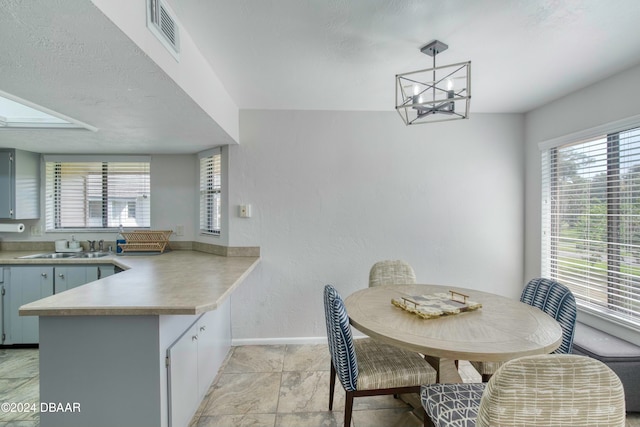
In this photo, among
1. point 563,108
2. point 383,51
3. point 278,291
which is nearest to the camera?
point 383,51

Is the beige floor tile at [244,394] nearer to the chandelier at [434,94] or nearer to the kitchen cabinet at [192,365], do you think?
the kitchen cabinet at [192,365]

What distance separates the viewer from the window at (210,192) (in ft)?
10.1

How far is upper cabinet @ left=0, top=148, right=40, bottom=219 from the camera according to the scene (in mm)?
2986

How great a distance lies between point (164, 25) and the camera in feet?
4.39

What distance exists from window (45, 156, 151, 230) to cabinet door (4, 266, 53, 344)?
690mm

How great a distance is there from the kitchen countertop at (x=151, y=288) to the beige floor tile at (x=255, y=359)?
2.97 feet

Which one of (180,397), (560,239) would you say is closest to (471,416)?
(180,397)

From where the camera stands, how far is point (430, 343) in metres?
1.32

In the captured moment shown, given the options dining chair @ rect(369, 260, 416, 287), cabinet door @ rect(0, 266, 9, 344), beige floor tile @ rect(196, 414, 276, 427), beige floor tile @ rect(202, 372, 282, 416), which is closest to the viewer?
beige floor tile @ rect(196, 414, 276, 427)

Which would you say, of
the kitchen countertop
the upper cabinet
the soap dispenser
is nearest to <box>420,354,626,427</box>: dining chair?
the kitchen countertop

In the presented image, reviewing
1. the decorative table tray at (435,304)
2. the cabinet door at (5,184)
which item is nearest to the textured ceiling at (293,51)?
the cabinet door at (5,184)

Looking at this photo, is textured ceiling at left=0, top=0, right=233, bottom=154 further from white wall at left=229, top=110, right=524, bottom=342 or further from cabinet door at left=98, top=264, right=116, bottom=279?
cabinet door at left=98, top=264, right=116, bottom=279

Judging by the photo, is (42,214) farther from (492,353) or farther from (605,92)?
(605,92)

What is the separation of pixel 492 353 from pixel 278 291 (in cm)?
210
